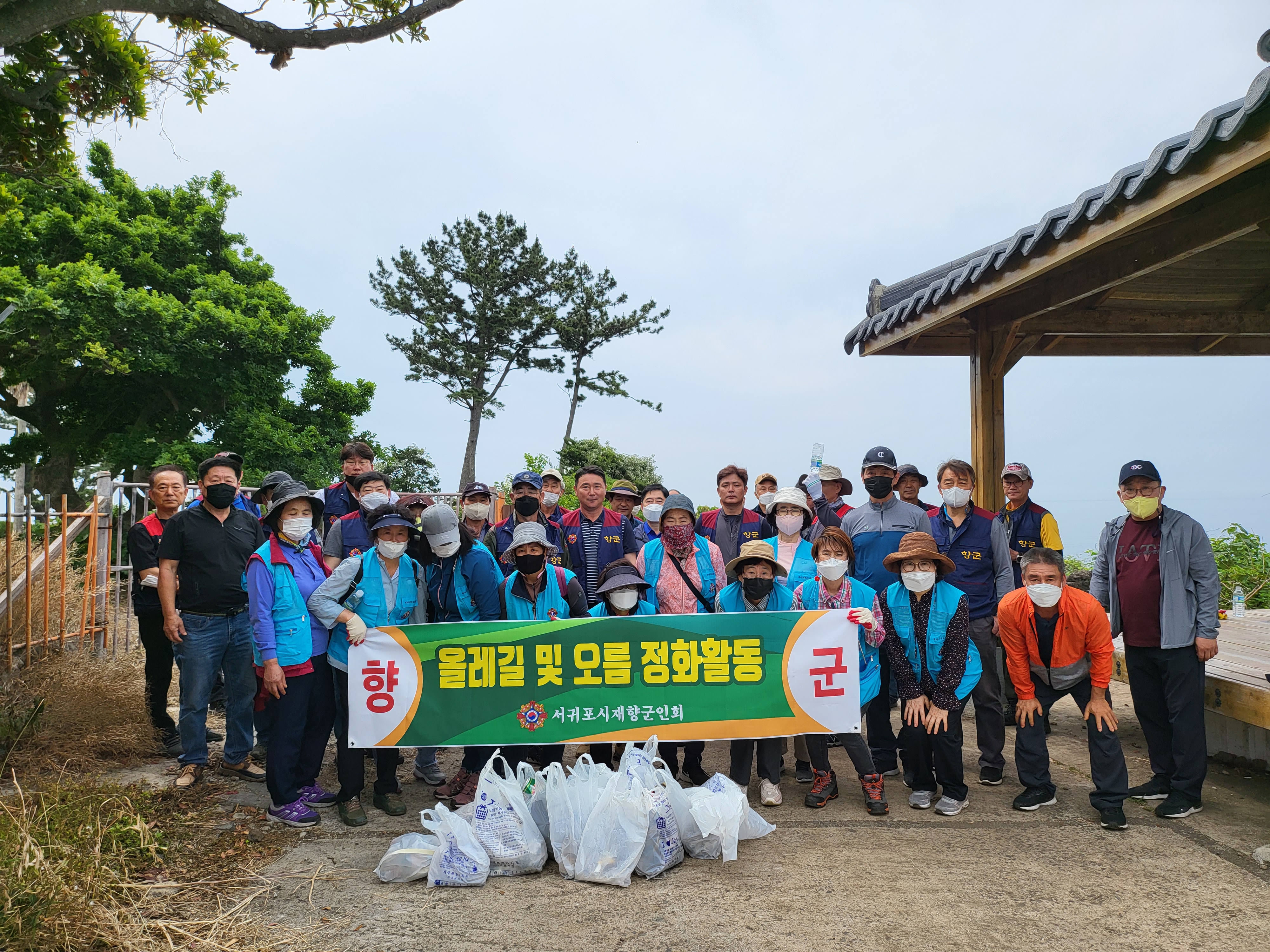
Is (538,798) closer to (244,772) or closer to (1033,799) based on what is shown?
(244,772)

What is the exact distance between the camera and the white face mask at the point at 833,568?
4.51 m

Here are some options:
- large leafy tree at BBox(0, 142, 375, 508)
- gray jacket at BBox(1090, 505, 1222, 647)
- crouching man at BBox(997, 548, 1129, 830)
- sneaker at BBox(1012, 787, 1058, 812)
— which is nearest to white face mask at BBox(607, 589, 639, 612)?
crouching man at BBox(997, 548, 1129, 830)

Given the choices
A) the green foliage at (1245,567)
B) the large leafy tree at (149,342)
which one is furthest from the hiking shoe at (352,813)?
the large leafy tree at (149,342)

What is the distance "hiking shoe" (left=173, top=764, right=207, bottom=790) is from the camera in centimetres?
458

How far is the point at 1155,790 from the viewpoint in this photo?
4.45 metres

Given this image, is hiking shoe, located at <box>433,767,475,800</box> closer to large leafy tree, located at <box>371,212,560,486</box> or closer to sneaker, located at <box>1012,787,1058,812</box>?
sneaker, located at <box>1012,787,1058,812</box>

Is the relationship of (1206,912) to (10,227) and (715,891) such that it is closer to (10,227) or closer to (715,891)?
(715,891)

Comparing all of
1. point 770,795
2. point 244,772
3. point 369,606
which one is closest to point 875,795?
point 770,795

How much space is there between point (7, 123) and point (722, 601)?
5408 mm

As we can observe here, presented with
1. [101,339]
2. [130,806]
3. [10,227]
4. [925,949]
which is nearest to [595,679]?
[925,949]

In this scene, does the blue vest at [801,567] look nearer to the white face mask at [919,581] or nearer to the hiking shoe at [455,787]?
the white face mask at [919,581]

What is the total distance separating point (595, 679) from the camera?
428 centimetres

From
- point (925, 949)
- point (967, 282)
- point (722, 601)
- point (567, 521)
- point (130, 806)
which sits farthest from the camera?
point (567, 521)

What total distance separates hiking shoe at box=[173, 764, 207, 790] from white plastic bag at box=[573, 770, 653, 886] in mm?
2587
